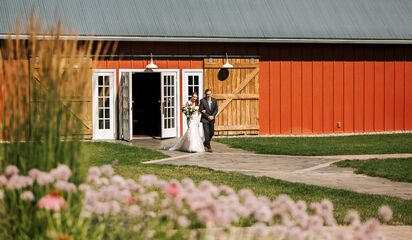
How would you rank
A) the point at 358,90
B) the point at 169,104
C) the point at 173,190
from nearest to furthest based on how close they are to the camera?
the point at 173,190 → the point at 169,104 → the point at 358,90

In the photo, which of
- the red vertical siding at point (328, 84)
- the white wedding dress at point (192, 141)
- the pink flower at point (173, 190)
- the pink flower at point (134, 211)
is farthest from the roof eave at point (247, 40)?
the pink flower at point (173, 190)

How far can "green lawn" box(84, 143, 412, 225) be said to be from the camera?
32.7 ft

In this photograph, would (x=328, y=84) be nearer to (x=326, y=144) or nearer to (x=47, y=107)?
(x=326, y=144)

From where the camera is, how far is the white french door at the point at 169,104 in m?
23.0

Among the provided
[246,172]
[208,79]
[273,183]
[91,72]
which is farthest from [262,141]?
[91,72]

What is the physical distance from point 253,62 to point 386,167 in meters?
9.56

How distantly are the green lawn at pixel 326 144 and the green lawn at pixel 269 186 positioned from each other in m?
2.99

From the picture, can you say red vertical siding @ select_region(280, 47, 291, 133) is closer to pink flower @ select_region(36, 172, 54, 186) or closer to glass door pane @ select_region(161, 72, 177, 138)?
glass door pane @ select_region(161, 72, 177, 138)

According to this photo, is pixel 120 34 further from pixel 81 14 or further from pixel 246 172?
pixel 246 172

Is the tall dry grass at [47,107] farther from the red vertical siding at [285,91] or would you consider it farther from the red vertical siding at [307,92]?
the red vertical siding at [307,92]

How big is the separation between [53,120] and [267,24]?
1888cm

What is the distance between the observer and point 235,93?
23.9 metres

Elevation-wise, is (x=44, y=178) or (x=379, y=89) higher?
(x=379, y=89)

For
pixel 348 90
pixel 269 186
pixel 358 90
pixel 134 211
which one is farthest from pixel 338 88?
pixel 134 211
